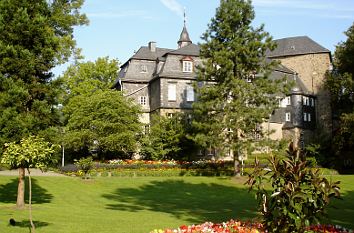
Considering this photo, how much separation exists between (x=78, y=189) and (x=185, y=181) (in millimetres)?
8525

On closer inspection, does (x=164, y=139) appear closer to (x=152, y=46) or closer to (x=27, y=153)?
(x=152, y=46)

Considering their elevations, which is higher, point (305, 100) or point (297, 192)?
point (305, 100)

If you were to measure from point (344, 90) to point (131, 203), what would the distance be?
3208 cm

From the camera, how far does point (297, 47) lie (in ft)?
185

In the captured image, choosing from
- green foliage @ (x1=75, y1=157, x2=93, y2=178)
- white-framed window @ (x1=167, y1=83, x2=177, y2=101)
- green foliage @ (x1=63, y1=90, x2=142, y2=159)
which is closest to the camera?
green foliage @ (x1=75, y1=157, x2=93, y2=178)

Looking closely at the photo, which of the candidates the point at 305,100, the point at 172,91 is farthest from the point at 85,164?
the point at 305,100

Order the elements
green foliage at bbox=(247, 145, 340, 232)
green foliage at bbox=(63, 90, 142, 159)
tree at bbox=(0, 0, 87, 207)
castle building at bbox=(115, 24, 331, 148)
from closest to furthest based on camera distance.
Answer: green foliage at bbox=(247, 145, 340, 232) → tree at bbox=(0, 0, 87, 207) → green foliage at bbox=(63, 90, 142, 159) → castle building at bbox=(115, 24, 331, 148)

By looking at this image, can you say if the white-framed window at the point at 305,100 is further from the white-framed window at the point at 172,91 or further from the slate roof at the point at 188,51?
the white-framed window at the point at 172,91

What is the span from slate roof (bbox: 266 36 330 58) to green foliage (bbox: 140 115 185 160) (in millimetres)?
23864

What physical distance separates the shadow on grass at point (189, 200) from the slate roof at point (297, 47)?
105 feet

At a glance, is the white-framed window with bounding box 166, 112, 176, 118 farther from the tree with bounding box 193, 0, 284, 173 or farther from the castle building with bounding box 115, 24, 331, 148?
the tree with bounding box 193, 0, 284, 173

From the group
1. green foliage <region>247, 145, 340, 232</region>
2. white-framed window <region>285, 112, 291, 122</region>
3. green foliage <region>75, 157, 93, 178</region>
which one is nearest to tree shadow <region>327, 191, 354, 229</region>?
green foliage <region>247, 145, 340, 232</region>

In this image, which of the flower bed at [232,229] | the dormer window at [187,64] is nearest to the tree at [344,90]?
the dormer window at [187,64]

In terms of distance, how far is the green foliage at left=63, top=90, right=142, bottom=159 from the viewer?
37062 millimetres
